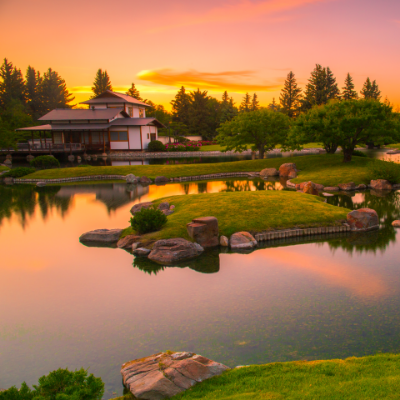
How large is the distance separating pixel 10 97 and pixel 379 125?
288 feet

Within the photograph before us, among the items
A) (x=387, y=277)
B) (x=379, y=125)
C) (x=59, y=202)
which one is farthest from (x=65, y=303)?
(x=379, y=125)

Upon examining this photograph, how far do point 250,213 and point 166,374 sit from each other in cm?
1203

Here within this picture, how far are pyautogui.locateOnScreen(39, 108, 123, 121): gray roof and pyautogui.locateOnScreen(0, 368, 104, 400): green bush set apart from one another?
2245 inches

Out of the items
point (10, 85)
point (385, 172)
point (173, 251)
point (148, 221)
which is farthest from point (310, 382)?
point (10, 85)

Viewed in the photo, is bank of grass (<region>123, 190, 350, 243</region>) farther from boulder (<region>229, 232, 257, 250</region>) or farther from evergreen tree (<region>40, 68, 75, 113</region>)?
evergreen tree (<region>40, 68, 75, 113</region>)

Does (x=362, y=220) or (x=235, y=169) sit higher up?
(x=235, y=169)

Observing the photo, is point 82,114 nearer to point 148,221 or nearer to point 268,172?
point 268,172

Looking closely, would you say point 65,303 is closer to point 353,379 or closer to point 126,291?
point 126,291

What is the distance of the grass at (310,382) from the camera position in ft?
17.5

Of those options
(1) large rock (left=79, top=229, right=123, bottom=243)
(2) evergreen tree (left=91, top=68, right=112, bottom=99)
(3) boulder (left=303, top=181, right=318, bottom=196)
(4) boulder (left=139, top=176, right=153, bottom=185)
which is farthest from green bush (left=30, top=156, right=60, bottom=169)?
(2) evergreen tree (left=91, top=68, right=112, bottom=99)

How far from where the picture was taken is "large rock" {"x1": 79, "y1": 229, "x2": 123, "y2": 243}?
16281mm

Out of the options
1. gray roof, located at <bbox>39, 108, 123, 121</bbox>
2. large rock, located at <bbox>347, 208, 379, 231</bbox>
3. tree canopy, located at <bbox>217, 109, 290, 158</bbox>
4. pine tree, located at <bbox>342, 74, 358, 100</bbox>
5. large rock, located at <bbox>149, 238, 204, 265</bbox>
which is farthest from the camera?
pine tree, located at <bbox>342, 74, 358, 100</bbox>

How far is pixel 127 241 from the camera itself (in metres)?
15.5

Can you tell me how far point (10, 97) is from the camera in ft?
303
